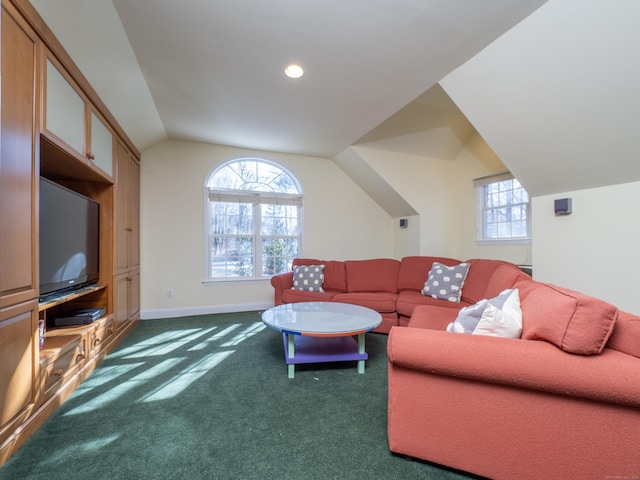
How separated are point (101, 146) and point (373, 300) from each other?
313cm

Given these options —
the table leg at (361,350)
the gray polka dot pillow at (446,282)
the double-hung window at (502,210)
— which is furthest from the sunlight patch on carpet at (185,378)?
the double-hung window at (502,210)

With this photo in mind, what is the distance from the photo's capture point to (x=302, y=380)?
7.08ft

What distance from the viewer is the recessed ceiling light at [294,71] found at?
2410 mm

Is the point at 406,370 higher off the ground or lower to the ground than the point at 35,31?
lower

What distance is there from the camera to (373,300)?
3260 millimetres

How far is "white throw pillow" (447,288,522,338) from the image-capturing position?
1389mm

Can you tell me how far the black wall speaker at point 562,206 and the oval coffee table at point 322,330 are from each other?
2057 mm

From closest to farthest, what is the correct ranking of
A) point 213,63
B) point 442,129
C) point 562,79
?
point 562,79, point 213,63, point 442,129

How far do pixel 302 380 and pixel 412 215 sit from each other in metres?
3.45

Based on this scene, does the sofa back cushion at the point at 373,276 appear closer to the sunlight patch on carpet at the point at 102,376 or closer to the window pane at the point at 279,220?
the window pane at the point at 279,220

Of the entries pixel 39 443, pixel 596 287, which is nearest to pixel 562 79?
pixel 596 287

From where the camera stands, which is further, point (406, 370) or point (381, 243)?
point (381, 243)

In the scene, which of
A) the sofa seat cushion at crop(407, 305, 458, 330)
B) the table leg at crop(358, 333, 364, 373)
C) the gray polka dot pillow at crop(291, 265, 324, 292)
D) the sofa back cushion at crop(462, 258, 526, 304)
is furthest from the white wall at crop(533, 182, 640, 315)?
the gray polka dot pillow at crop(291, 265, 324, 292)

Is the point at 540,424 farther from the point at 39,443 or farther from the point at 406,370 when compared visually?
the point at 39,443
